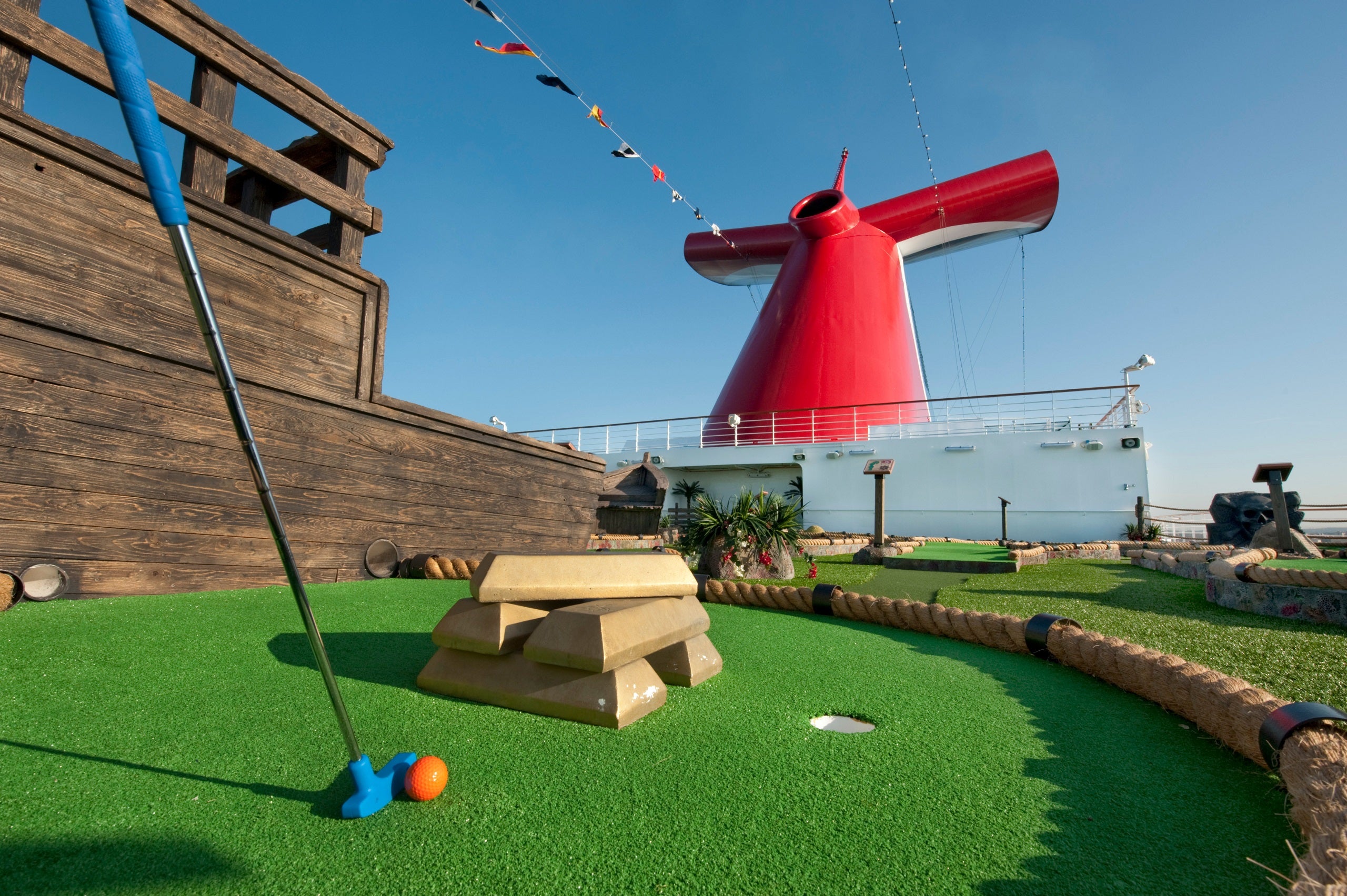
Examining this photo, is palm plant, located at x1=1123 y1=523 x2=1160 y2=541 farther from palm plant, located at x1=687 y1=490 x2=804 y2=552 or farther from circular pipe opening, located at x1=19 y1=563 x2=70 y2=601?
circular pipe opening, located at x1=19 y1=563 x2=70 y2=601

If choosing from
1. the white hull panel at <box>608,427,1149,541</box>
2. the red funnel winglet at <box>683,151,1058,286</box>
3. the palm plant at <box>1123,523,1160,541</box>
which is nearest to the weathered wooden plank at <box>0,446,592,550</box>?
the white hull panel at <box>608,427,1149,541</box>

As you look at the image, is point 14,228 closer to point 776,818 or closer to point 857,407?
point 776,818

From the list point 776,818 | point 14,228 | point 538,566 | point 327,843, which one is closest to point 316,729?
point 327,843

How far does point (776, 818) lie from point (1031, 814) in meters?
0.67

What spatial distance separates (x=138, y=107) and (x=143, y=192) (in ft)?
11.1

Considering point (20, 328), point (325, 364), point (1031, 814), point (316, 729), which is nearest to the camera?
point (1031, 814)

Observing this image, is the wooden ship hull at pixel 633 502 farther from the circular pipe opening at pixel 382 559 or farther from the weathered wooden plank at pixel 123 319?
the weathered wooden plank at pixel 123 319

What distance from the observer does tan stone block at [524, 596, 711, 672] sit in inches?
79.1

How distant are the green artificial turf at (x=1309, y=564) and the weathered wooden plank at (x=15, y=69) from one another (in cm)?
938

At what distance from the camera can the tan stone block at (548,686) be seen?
79.4 inches

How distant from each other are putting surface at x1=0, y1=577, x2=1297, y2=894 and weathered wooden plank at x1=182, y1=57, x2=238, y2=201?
103 inches

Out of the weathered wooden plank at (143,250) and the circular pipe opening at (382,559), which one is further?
the circular pipe opening at (382,559)

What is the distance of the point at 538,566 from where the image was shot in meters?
2.33

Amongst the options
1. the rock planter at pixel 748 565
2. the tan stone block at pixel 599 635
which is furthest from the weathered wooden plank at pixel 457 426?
the tan stone block at pixel 599 635
